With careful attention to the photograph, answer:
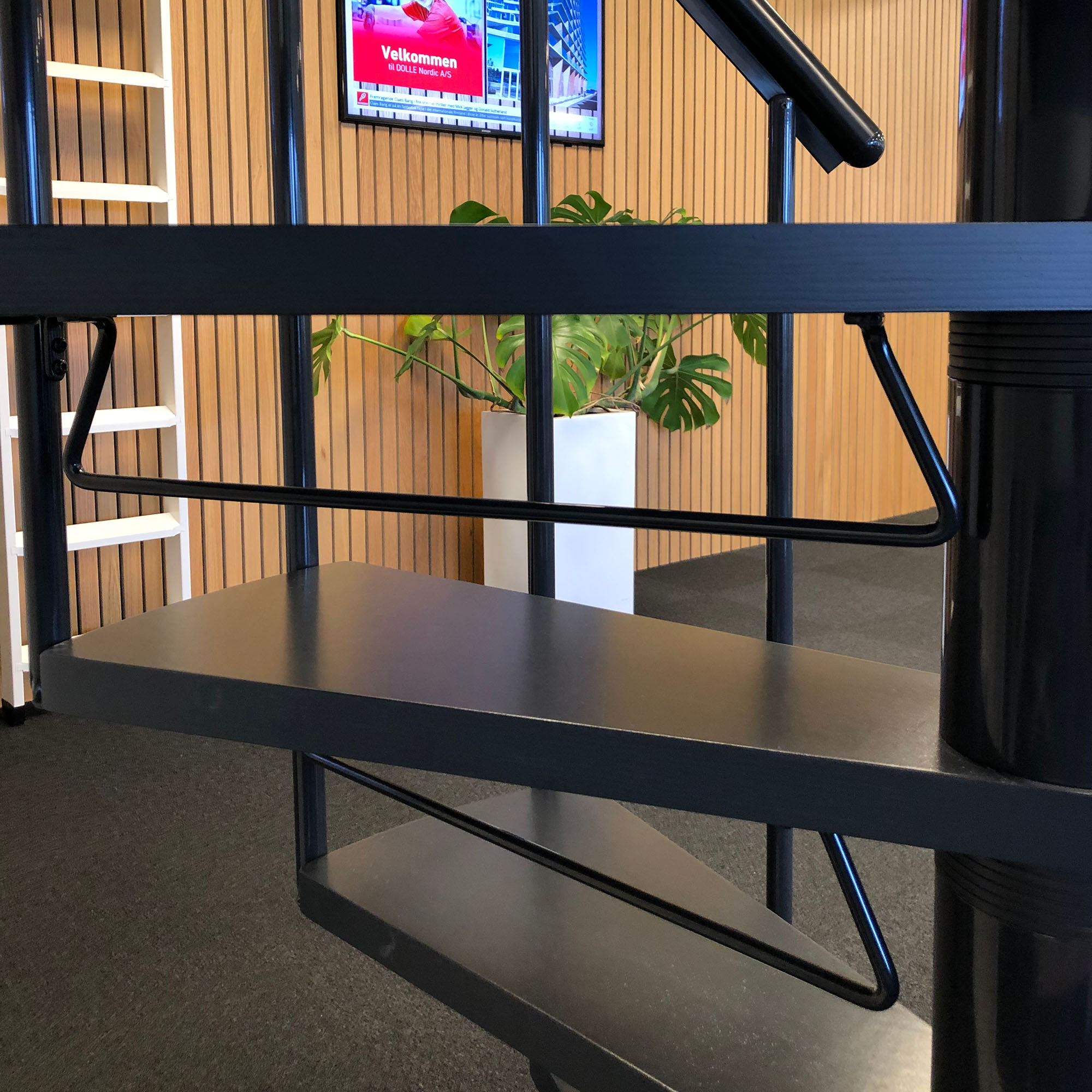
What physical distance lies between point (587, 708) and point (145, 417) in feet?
8.74

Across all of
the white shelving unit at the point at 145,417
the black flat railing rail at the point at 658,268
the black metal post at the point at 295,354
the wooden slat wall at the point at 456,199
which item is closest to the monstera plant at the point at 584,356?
the wooden slat wall at the point at 456,199

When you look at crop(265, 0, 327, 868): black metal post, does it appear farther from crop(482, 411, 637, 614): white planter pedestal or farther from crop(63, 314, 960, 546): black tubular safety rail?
crop(482, 411, 637, 614): white planter pedestal

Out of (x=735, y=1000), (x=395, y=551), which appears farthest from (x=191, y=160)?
(x=735, y=1000)

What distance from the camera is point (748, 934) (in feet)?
2.18

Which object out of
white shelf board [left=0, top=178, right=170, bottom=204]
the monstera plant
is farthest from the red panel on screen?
white shelf board [left=0, top=178, right=170, bottom=204]

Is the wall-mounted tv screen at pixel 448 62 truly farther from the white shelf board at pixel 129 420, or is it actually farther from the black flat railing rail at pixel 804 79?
the black flat railing rail at pixel 804 79

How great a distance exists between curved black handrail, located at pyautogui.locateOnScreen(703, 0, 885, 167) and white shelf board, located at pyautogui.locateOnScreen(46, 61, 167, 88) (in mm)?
2553

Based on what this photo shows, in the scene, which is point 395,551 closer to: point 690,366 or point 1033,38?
point 690,366

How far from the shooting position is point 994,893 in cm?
55

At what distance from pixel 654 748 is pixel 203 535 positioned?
313cm

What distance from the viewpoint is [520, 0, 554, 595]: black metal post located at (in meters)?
0.78

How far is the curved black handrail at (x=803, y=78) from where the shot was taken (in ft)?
1.86

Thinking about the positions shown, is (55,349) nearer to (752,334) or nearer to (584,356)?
(584,356)

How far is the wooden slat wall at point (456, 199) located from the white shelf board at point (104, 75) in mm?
195
